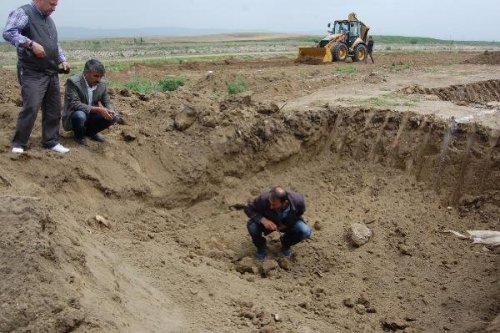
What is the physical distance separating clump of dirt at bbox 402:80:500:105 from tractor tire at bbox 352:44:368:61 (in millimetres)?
8856

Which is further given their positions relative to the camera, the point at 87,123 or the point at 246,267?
the point at 87,123

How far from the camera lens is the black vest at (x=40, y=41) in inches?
219

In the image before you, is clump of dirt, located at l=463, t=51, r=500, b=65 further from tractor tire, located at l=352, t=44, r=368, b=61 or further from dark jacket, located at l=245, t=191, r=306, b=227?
dark jacket, located at l=245, t=191, r=306, b=227

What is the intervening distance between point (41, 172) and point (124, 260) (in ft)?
5.63

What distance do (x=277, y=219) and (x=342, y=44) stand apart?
16.8 metres

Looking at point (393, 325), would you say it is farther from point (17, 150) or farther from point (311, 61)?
point (311, 61)

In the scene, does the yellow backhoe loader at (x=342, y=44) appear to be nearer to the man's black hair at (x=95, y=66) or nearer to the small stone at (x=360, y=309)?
the man's black hair at (x=95, y=66)

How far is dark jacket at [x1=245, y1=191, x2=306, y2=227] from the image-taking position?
585 centimetres

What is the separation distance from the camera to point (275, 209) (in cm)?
584

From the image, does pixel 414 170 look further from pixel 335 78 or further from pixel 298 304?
pixel 335 78

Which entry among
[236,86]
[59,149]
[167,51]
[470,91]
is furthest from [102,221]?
[167,51]

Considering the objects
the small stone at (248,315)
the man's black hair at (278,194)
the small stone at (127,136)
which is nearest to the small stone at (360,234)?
the man's black hair at (278,194)

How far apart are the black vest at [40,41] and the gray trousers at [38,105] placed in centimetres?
9

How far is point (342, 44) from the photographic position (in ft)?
70.5
